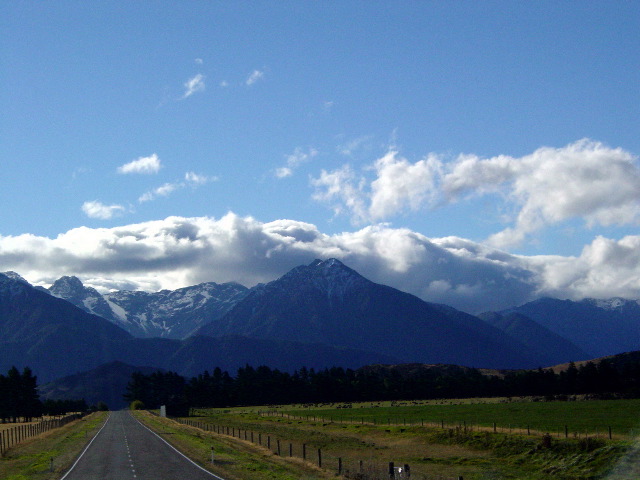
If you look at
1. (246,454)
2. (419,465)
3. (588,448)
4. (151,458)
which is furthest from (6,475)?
(588,448)

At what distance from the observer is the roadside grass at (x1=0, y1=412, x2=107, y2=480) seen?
167ft

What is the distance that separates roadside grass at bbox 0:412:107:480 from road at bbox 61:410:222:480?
44.7 inches

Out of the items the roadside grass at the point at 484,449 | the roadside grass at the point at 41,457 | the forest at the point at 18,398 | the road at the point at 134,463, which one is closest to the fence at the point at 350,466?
the roadside grass at the point at 484,449

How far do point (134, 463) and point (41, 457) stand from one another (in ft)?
39.6

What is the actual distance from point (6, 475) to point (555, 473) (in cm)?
3847

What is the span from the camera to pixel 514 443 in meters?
Result: 63.1

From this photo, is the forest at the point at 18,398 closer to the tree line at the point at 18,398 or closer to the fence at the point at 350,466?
the tree line at the point at 18,398

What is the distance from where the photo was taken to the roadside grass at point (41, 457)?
50844 mm

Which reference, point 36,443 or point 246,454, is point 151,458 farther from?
point 36,443

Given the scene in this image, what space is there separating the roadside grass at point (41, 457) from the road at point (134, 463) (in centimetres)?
114

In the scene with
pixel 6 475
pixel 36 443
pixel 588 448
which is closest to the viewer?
pixel 6 475

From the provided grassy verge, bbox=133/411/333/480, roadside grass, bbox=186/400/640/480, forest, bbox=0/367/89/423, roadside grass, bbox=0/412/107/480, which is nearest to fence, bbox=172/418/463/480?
roadside grass, bbox=186/400/640/480

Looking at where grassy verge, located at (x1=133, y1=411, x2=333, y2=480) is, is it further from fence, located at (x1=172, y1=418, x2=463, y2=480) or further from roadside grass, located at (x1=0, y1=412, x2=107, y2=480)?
roadside grass, located at (x1=0, y1=412, x2=107, y2=480)

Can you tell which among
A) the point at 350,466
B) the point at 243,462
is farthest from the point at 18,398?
the point at 350,466
